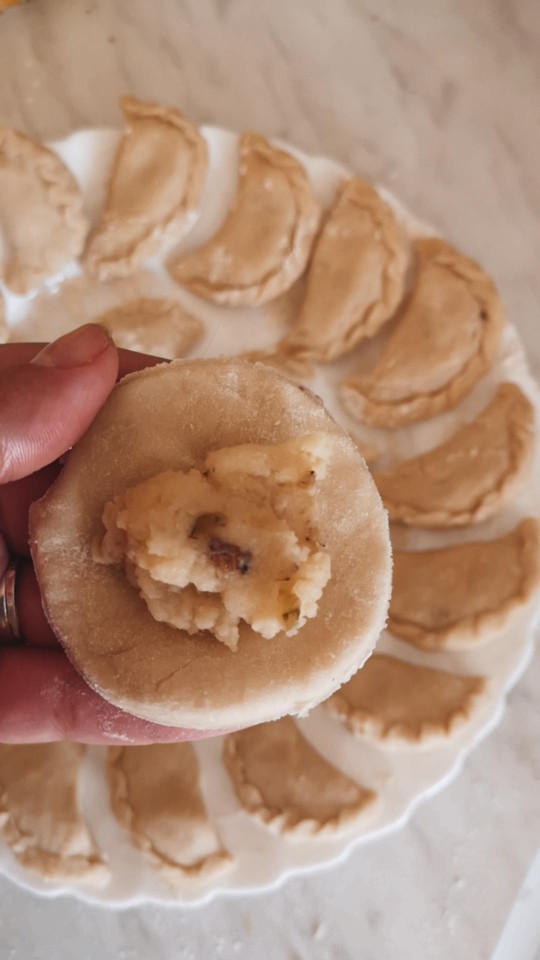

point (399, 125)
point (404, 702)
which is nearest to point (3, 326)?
point (399, 125)

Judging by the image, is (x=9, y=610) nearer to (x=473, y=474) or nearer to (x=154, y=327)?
(x=154, y=327)

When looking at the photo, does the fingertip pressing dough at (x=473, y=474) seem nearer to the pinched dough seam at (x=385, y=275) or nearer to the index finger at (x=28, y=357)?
the pinched dough seam at (x=385, y=275)

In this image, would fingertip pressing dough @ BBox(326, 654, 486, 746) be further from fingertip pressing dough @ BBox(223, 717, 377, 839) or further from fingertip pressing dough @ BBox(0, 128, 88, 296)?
fingertip pressing dough @ BBox(0, 128, 88, 296)

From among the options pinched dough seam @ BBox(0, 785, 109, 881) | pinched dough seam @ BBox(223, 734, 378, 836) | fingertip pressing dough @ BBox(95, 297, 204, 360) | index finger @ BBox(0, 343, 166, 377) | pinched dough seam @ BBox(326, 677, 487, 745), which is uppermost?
index finger @ BBox(0, 343, 166, 377)

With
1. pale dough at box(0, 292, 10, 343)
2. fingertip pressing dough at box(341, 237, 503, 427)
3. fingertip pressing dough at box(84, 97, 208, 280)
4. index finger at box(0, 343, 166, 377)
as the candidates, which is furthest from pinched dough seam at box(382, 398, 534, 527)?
pale dough at box(0, 292, 10, 343)

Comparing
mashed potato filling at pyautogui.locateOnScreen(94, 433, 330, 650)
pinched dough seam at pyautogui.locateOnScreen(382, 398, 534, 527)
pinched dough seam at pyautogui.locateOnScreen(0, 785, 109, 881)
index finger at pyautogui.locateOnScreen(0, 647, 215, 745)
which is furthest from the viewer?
pinched dough seam at pyautogui.locateOnScreen(382, 398, 534, 527)

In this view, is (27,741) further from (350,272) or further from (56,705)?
(350,272)
